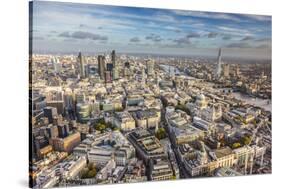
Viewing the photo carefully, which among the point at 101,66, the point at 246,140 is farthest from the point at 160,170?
the point at 101,66

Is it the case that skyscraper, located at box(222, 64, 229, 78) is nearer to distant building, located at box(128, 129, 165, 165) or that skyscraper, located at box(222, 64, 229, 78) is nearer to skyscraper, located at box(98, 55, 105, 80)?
distant building, located at box(128, 129, 165, 165)

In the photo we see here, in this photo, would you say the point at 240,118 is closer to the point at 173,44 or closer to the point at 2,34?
the point at 173,44

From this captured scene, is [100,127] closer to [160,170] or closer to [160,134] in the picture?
[160,134]

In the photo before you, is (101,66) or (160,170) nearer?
(101,66)

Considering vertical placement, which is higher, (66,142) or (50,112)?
(50,112)

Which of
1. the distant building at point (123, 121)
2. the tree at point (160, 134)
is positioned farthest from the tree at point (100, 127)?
the tree at point (160, 134)

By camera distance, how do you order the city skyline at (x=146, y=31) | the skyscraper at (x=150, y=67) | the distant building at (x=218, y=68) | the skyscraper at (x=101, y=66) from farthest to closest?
the distant building at (x=218, y=68) → the skyscraper at (x=150, y=67) → the skyscraper at (x=101, y=66) → the city skyline at (x=146, y=31)

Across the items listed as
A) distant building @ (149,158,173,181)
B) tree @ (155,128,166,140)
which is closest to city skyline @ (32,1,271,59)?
tree @ (155,128,166,140)

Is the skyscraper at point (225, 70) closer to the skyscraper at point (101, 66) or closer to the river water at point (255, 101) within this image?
the river water at point (255, 101)
